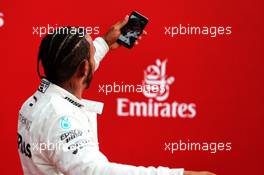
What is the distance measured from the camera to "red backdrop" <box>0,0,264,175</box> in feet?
7.87

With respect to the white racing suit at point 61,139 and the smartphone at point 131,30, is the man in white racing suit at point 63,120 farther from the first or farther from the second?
the smartphone at point 131,30

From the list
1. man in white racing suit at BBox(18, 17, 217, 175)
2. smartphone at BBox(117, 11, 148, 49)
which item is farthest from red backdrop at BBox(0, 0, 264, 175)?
man in white racing suit at BBox(18, 17, 217, 175)

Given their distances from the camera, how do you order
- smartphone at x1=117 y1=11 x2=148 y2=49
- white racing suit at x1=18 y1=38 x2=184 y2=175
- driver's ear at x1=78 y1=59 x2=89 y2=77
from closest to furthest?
white racing suit at x1=18 y1=38 x2=184 y2=175, driver's ear at x1=78 y1=59 x2=89 y2=77, smartphone at x1=117 y1=11 x2=148 y2=49

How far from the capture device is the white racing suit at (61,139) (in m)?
1.36

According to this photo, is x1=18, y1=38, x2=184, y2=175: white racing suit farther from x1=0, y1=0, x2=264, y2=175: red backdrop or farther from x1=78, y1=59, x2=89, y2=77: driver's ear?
x1=0, y1=0, x2=264, y2=175: red backdrop

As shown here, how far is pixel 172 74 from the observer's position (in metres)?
2.43

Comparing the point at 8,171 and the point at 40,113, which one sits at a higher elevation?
the point at 40,113

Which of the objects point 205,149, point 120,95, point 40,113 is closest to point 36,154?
point 40,113

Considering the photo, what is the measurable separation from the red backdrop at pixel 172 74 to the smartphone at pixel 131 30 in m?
0.41

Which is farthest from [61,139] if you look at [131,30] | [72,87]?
[131,30]

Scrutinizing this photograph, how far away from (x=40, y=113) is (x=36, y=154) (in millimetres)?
103

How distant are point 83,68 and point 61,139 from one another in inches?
8.0

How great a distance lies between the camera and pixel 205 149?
8.18 ft

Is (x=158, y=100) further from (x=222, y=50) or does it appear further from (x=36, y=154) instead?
(x=36, y=154)
